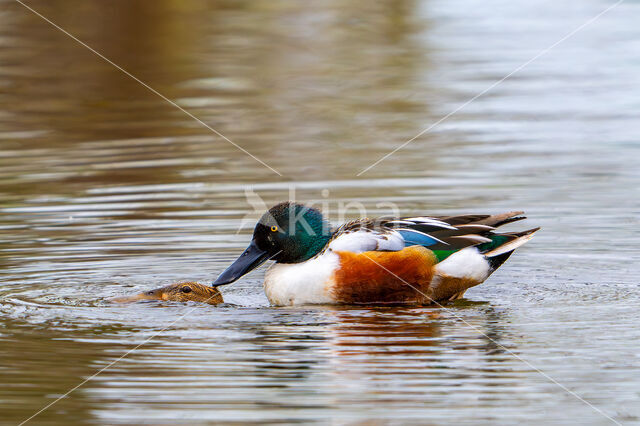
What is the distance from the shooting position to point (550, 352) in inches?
263

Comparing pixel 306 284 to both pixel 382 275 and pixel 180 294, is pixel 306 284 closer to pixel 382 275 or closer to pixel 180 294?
pixel 382 275

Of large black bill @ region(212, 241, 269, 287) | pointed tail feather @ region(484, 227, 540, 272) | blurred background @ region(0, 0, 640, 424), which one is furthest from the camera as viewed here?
large black bill @ region(212, 241, 269, 287)

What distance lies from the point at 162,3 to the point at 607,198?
1345 cm

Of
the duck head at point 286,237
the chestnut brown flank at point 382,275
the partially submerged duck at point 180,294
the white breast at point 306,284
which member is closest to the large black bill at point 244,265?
the duck head at point 286,237

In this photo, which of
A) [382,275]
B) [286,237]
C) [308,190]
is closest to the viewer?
[382,275]

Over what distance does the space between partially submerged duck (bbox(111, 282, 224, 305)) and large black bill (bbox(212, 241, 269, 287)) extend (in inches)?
6.7

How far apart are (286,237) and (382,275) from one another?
0.84 metres

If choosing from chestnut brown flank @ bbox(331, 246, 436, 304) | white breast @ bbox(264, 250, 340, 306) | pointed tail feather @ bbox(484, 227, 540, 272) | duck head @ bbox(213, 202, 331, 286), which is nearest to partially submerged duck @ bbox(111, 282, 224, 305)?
duck head @ bbox(213, 202, 331, 286)

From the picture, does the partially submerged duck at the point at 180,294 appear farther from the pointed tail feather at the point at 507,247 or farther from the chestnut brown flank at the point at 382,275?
the pointed tail feather at the point at 507,247

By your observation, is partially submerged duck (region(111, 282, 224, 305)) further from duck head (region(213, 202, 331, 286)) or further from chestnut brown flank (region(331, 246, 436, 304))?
chestnut brown flank (region(331, 246, 436, 304))

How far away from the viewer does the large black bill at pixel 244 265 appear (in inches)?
335

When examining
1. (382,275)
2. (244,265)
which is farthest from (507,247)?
(244,265)

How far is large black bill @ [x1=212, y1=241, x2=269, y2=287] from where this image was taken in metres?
8.52

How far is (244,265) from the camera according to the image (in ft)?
28.3
